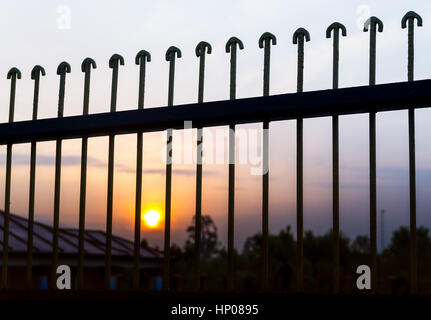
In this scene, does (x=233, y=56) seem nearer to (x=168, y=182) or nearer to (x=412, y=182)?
(x=168, y=182)

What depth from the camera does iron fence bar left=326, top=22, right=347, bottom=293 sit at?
600 cm

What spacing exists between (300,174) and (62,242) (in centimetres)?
1095

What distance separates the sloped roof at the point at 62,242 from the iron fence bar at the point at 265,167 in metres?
8.14

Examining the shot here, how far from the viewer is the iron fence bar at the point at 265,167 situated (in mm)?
6168

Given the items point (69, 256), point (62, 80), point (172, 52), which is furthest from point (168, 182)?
point (69, 256)

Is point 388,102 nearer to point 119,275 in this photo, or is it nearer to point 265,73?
point 265,73

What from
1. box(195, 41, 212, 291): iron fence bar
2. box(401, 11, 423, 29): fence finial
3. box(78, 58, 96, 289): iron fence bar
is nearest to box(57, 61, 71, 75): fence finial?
box(78, 58, 96, 289): iron fence bar

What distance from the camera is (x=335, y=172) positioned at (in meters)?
6.09

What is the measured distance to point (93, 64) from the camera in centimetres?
714

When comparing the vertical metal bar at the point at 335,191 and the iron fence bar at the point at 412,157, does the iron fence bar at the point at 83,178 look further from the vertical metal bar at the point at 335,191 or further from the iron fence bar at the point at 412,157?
the iron fence bar at the point at 412,157

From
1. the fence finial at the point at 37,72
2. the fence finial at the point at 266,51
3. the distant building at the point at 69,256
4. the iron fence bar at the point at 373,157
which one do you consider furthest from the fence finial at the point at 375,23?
the distant building at the point at 69,256
